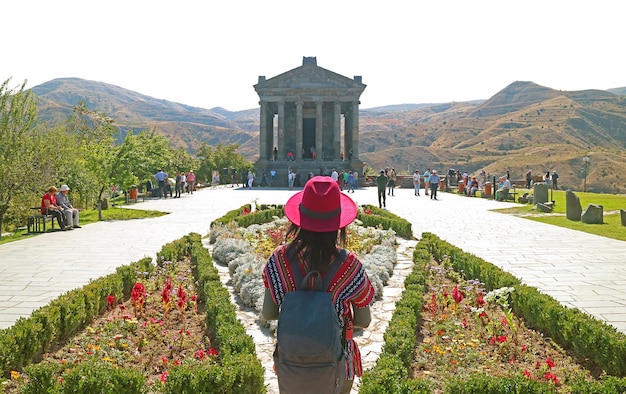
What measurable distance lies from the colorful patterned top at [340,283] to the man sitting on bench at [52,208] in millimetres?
14770

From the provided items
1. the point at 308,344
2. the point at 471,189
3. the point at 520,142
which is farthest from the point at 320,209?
the point at 520,142

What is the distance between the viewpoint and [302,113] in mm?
48625

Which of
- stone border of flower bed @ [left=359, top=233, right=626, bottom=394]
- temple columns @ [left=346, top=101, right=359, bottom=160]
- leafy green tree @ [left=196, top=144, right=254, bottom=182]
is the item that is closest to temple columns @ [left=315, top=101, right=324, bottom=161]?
temple columns @ [left=346, top=101, right=359, bottom=160]

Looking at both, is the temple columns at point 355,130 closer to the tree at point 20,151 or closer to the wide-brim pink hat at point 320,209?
the tree at point 20,151

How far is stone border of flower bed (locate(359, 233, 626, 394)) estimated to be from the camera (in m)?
4.25

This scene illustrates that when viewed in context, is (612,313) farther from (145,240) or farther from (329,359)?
(145,240)

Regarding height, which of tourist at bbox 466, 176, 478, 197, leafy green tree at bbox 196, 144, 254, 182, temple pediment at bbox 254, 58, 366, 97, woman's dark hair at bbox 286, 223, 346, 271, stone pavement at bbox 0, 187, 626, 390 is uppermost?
temple pediment at bbox 254, 58, 366, 97

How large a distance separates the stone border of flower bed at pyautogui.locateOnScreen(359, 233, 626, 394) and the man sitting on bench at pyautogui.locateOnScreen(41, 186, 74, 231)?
12.0 metres

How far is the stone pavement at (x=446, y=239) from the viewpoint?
780 centimetres

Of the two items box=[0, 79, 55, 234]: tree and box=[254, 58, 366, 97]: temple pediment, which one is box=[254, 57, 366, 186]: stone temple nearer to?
box=[254, 58, 366, 97]: temple pediment

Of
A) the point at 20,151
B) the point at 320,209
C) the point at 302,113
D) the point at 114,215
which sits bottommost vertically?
the point at 114,215

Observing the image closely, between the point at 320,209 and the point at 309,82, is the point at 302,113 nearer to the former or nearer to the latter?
the point at 309,82

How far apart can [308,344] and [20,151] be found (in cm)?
1536

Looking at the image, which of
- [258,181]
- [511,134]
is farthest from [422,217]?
[511,134]
